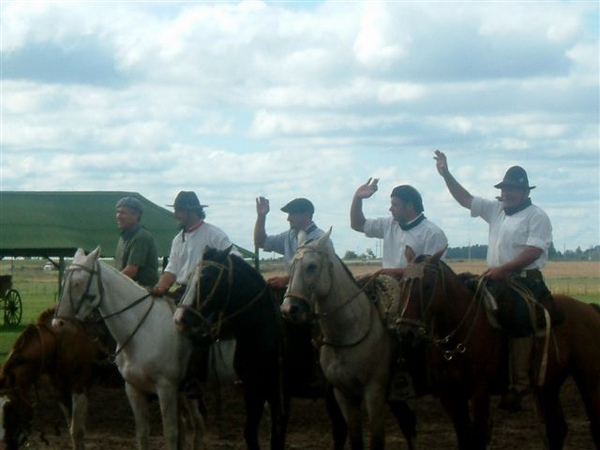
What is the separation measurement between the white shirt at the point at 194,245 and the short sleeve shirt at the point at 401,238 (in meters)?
1.31

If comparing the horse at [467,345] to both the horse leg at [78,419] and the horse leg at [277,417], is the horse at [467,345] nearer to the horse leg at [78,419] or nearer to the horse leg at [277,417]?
the horse leg at [277,417]

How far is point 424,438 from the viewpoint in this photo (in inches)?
511

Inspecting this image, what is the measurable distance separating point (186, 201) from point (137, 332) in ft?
4.19

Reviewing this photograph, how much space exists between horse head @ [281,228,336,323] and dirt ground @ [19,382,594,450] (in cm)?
251

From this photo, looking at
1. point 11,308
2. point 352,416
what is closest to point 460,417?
point 352,416

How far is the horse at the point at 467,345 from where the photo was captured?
941cm


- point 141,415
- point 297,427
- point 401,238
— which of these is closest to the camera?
point 141,415

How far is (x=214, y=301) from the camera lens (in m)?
9.85

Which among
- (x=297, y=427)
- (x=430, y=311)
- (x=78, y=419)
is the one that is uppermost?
(x=430, y=311)

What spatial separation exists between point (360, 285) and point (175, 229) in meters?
27.5

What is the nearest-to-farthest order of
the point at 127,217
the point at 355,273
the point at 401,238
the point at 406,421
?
the point at 401,238 < the point at 406,421 < the point at 127,217 < the point at 355,273

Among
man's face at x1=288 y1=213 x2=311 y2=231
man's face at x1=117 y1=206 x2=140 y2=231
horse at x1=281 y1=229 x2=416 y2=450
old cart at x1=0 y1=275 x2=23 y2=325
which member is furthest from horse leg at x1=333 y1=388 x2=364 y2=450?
old cart at x1=0 y1=275 x2=23 y2=325

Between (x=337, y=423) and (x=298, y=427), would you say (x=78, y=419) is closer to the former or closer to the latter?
(x=337, y=423)

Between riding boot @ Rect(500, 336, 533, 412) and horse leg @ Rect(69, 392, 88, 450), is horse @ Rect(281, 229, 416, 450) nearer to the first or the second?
riding boot @ Rect(500, 336, 533, 412)
